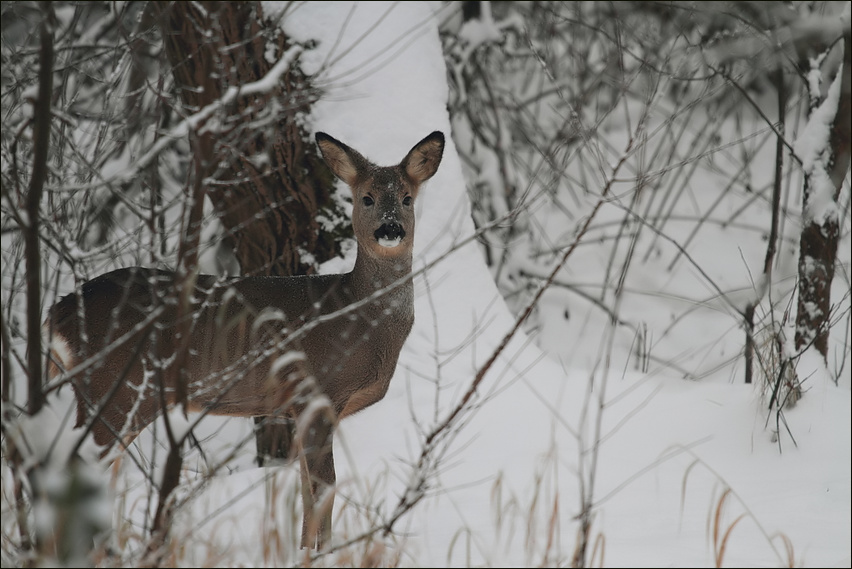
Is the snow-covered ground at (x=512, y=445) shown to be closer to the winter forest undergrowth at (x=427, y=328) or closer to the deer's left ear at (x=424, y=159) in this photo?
the winter forest undergrowth at (x=427, y=328)

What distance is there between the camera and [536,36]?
29.5ft

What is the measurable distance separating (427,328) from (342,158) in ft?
4.55

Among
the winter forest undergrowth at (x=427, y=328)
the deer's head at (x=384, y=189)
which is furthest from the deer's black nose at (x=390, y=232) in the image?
the winter forest undergrowth at (x=427, y=328)

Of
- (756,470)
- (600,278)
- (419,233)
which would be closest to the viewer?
(756,470)

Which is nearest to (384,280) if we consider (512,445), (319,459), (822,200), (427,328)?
(319,459)

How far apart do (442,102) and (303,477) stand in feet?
8.13

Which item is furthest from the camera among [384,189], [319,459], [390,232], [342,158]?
[342,158]

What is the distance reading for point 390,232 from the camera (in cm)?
386

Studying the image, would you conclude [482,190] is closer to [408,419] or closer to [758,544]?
[408,419]

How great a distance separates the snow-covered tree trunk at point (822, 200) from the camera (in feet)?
15.9

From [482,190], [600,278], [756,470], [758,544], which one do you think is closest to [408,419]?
[756,470]

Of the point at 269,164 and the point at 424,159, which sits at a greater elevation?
the point at 269,164

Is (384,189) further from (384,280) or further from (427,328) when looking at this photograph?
(427,328)

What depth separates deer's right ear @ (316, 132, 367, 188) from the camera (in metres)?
4.05
